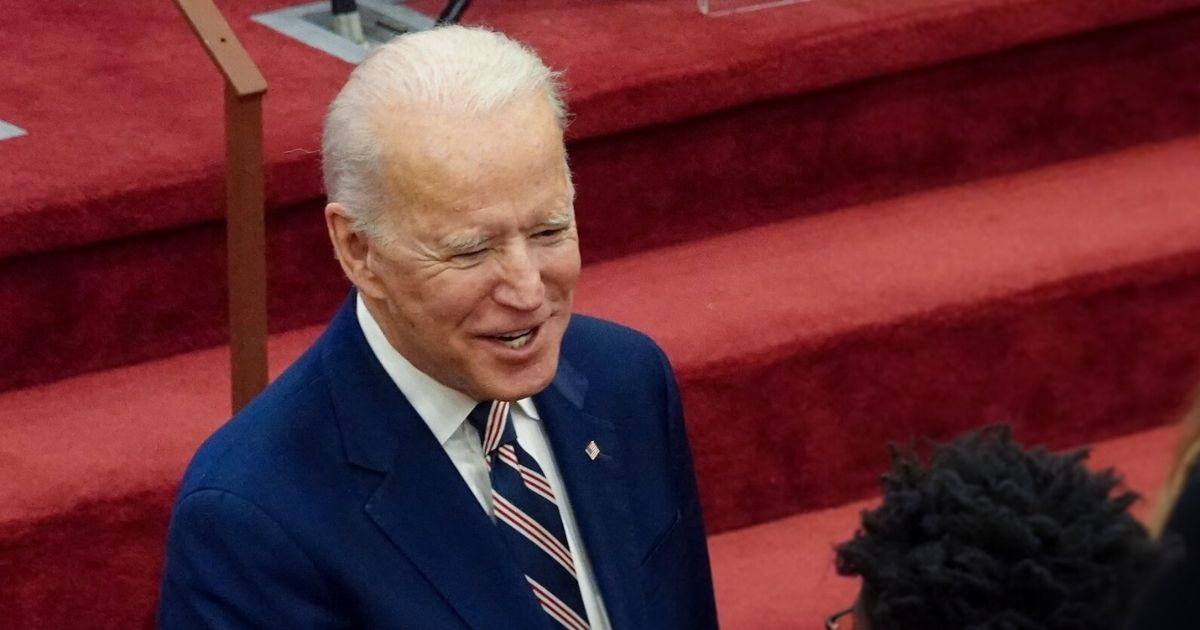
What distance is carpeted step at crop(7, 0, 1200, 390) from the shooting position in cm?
245

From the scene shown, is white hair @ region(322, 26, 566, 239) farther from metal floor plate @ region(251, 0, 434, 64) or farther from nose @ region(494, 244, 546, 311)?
metal floor plate @ region(251, 0, 434, 64)

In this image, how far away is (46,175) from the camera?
2.46 meters

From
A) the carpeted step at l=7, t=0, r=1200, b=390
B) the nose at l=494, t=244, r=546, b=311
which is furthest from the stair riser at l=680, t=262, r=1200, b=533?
the nose at l=494, t=244, r=546, b=311

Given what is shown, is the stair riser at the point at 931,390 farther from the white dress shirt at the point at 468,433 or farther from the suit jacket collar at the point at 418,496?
the suit jacket collar at the point at 418,496

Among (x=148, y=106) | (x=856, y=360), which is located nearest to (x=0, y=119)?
(x=148, y=106)

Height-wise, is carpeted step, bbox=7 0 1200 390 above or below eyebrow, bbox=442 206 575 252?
above

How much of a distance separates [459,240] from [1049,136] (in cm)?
169

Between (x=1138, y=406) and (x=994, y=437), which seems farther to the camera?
(x=1138, y=406)

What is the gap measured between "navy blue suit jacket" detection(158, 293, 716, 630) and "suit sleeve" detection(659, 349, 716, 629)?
0.11m

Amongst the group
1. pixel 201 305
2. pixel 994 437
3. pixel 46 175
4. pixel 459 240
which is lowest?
pixel 994 437

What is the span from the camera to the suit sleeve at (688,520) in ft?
6.24

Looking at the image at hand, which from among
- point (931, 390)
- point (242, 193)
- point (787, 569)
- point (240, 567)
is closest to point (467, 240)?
point (240, 567)

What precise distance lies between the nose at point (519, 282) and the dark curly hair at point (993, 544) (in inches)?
12.8

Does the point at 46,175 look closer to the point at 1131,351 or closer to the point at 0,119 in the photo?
the point at 0,119
